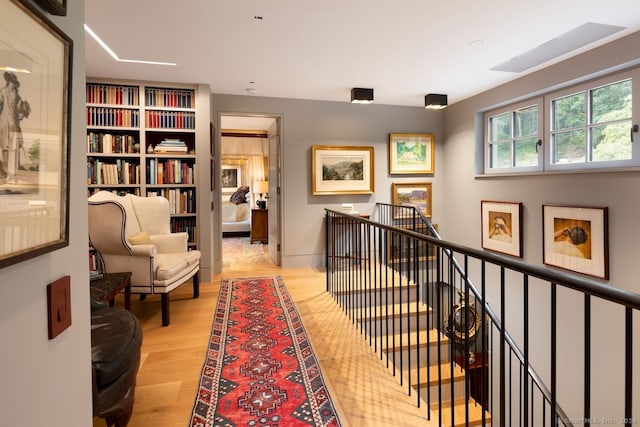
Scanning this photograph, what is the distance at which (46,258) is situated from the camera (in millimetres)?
703

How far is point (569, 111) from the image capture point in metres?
3.64

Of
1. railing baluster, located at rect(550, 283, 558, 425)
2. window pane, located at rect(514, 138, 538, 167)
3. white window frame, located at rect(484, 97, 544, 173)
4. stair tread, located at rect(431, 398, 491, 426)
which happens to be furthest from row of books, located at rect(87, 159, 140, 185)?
window pane, located at rect(514, 138, 538, 167)

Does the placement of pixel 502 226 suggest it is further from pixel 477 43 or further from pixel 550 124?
pixel 477 43

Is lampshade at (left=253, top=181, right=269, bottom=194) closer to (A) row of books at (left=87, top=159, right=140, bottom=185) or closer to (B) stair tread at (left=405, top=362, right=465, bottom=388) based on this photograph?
(A) row of books at (left=87, top=159, right=140, bottom=185)

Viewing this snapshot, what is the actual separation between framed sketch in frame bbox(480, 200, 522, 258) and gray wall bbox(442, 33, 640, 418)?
0.27 ft

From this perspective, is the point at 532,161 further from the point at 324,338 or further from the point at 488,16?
the point at 324,338

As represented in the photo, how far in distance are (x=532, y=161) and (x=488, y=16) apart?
86.1 inches

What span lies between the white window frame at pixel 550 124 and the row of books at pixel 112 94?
4.62m

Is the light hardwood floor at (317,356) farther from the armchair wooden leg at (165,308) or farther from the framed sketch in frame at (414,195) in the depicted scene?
the framed sketch in frame at (414,195)

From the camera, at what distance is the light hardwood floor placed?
1.79 metres

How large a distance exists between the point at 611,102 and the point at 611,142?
383 mm

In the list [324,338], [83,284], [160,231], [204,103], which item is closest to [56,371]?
[83,284]

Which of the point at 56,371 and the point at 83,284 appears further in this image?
the point at 83,284

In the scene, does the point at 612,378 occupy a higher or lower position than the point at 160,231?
lower
